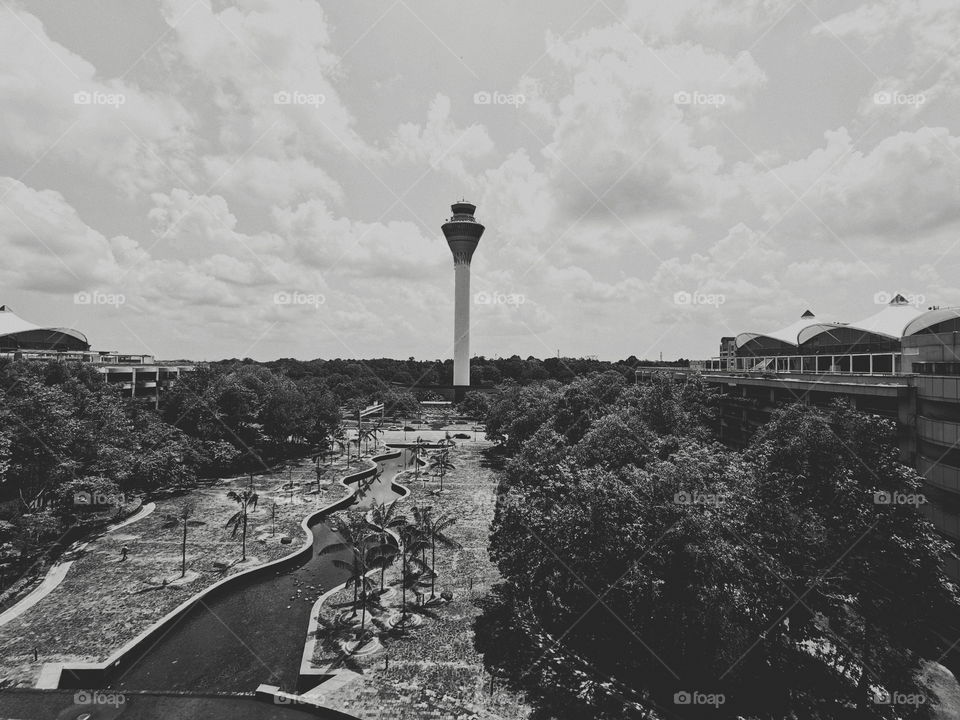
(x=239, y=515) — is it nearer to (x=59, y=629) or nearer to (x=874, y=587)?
(x=59, y=629)

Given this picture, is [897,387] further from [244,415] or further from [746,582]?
[244,415]

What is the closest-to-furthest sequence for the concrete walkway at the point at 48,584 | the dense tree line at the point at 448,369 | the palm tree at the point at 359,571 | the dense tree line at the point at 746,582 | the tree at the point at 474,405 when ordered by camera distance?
1. the dense tree line at the point at 746,582
2. the palm tree at the point at 359,571
3. the concrete walkway at the point at 48,584
4. the tree at the point at 474,405
5. the dense tree line at the point at 448,369

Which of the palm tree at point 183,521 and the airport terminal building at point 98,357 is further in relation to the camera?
the airport terminal building at point 98,357

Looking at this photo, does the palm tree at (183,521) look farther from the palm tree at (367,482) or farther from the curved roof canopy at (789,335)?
the curved roof canopy at (789,335)

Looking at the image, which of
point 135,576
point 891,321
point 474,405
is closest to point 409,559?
point 135,576

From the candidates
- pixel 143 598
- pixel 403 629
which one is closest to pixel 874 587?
pixel 403 629

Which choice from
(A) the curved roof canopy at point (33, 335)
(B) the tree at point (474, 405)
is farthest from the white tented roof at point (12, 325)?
(B) the tree at point (474, 405)
